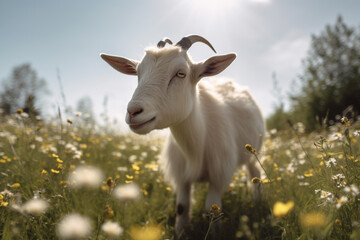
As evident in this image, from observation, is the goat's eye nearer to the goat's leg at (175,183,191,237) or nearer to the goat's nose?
the goat's nose

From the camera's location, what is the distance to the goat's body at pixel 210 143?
285 cm

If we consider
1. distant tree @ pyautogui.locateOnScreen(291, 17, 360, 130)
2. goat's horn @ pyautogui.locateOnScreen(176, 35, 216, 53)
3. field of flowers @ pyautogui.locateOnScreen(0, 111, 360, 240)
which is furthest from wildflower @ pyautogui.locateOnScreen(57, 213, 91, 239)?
distant tree @ pyautogui.locateOnScreen(291, 17, 360, 130)

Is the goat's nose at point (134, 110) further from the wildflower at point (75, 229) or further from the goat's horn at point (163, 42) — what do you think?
the goat's horn at point (163, 42)

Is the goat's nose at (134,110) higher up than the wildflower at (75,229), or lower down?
higher up

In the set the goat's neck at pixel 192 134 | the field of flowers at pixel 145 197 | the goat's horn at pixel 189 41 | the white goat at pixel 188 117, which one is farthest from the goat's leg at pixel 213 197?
the goat's horn at pixel 189 41

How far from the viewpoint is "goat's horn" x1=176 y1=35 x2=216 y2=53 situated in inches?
110

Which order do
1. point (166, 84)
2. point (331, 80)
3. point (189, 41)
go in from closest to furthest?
1. point (166, 84)
2. point (189, 41)
3. point (331, 80)

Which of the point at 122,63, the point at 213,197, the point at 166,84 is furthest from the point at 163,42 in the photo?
the point at 213,197

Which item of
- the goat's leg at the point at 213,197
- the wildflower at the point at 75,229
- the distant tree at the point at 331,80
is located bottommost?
the wildflower at the point at 75,229

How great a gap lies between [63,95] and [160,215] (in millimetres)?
1935

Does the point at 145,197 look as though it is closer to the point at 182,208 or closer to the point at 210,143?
the point at 182,208

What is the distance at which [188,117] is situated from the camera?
2738 mm

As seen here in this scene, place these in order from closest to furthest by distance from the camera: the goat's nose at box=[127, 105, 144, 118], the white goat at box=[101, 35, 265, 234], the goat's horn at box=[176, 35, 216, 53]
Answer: the goat's nose at box=[127, 105, 144, 118]
the white goat at box=[101, 35, 265, 234]
the goat's horn at box=[176, 35, 216, 53]

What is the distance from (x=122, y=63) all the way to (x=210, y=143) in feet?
5.01
